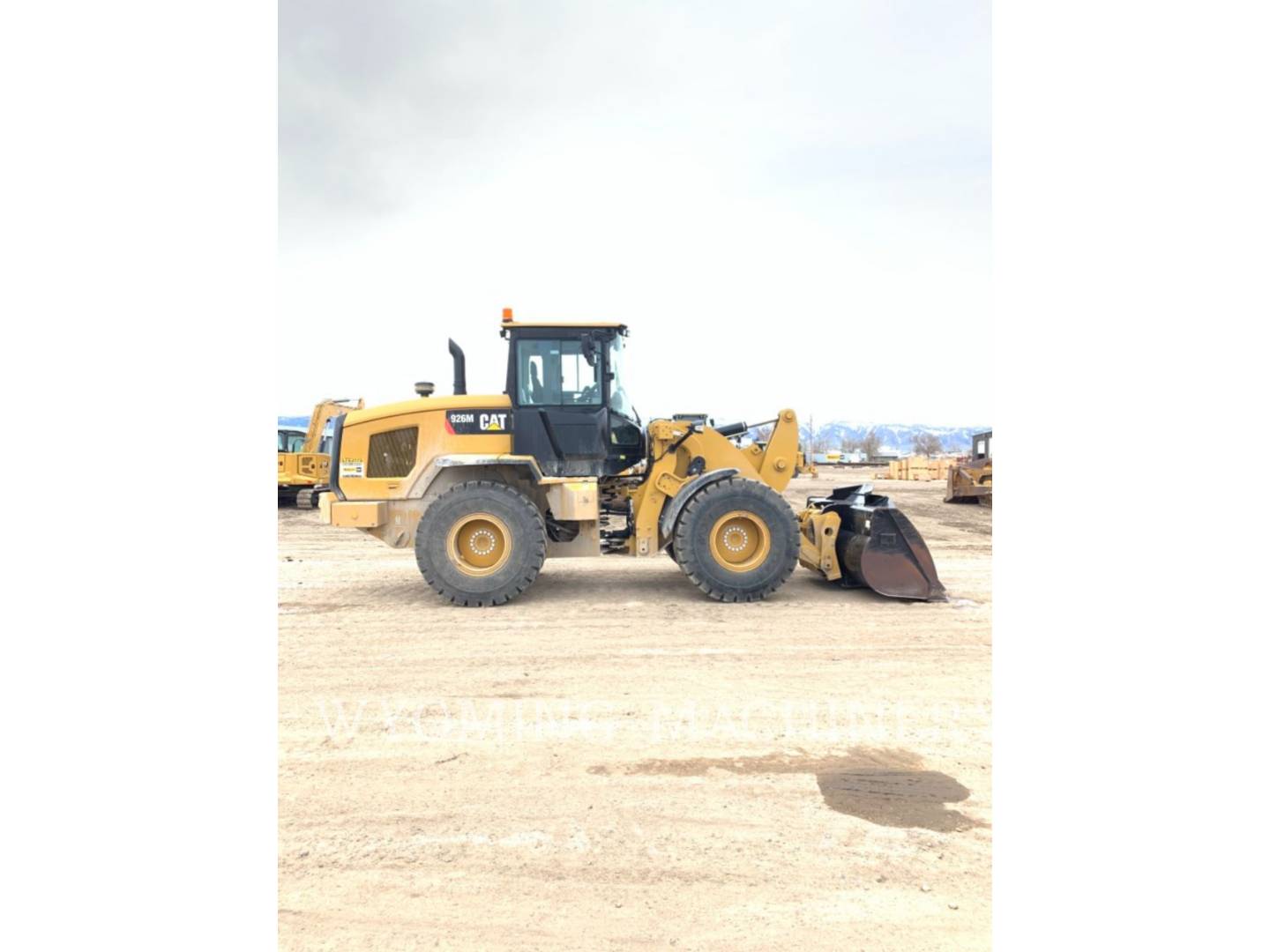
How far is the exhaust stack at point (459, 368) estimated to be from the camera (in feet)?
23.7

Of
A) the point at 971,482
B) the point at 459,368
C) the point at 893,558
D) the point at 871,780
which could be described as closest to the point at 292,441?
the point at 459,368

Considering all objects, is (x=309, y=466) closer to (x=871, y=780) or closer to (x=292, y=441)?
(x=292, y=441)

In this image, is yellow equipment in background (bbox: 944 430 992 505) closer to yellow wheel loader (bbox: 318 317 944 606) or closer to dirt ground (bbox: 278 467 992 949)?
yellow wheel loader (bbox: 318 317 944 606)

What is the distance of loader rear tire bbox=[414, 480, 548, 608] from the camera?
21.0ft

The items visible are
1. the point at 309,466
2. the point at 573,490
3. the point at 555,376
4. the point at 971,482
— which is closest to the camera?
the point at 573,490

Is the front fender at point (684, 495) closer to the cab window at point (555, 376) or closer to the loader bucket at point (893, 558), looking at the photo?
the cab window at point (555, 376)

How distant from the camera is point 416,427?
6.95 meters

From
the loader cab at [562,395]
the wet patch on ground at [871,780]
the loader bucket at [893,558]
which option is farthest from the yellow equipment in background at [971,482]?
the wet patch on ground at [871,780]

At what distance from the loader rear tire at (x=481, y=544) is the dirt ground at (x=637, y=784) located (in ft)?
2.37

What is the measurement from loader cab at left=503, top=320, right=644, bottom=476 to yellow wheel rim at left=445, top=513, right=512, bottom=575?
2.61 ft

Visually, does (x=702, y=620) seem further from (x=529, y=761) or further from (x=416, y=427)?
(x=416, y=427)

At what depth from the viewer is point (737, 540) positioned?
6543 mm

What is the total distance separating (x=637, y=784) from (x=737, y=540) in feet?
12.8

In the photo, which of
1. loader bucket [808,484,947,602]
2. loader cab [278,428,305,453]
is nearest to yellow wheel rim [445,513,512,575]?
loader bucket [808,484,947,602]
